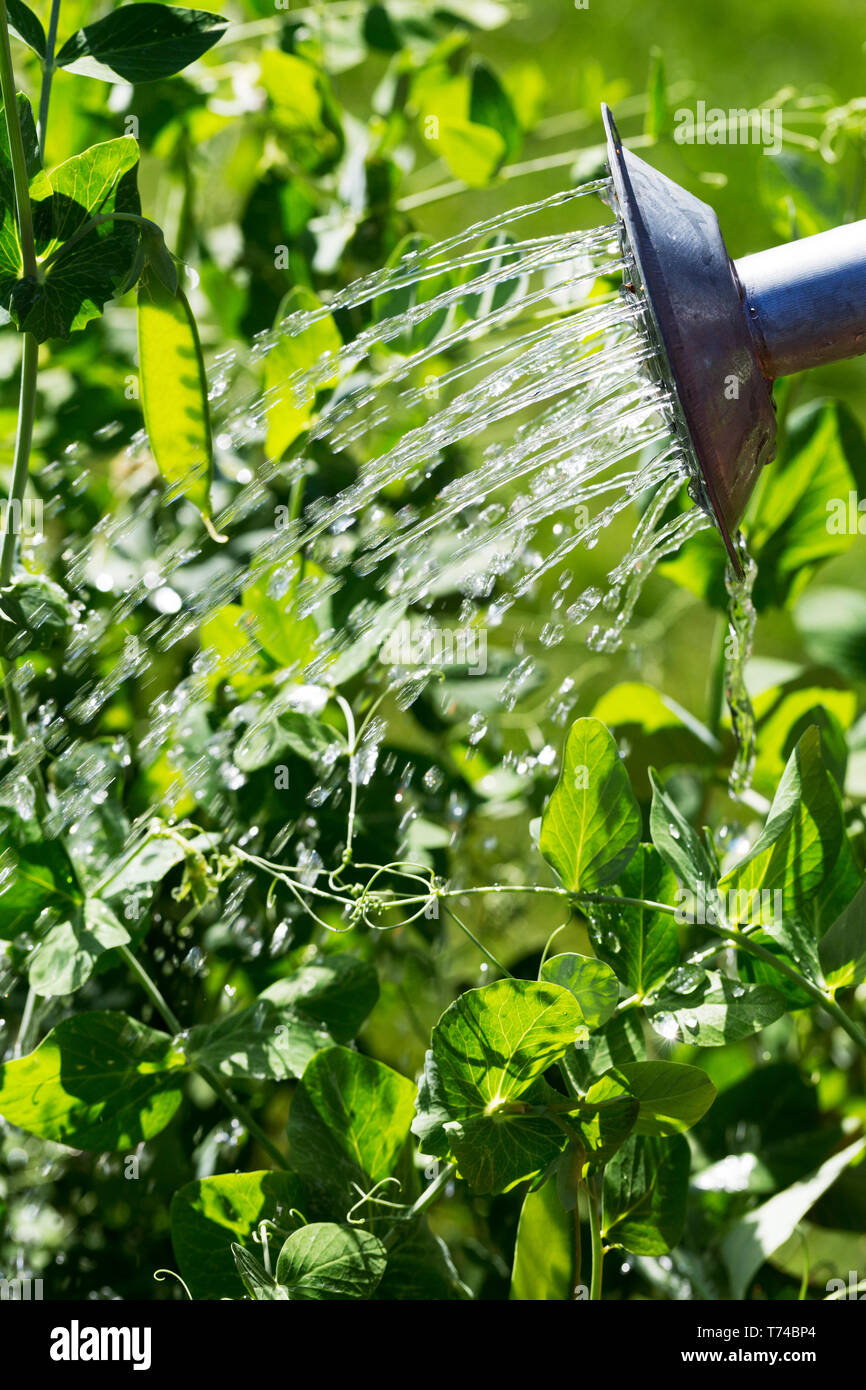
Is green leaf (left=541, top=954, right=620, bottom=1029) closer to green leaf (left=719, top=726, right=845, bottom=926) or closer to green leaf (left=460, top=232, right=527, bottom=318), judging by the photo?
green leaf (left=719, top=726, right=845, bottom=926)

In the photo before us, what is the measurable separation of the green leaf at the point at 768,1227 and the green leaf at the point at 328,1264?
0.23m

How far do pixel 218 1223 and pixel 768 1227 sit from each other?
0.97 ft

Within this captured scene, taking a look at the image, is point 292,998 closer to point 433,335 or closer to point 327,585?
point 327,585

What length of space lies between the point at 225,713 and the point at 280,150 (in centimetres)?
52

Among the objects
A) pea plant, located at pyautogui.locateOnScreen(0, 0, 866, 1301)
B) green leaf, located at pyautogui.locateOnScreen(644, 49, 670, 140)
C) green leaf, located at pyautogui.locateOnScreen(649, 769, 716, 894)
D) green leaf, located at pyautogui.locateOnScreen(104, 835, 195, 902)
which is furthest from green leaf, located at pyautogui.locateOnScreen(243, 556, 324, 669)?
green leaf, located at pyautogui.locateOnScreen(644, 49, 670, 140)

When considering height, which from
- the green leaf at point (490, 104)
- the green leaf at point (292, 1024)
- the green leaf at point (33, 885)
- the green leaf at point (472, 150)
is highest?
the green leaf at point (490, 104)

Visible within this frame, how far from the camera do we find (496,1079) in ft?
1.62

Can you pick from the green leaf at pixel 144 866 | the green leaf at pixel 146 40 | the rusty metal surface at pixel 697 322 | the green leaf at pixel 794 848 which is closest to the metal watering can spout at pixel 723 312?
the rusty metal surface at pixel 697 322

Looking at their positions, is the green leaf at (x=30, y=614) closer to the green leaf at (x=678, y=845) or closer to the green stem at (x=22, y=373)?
the green stem at (x=22, y=373)

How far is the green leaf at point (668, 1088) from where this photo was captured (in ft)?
1.62

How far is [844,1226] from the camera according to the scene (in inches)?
29.4

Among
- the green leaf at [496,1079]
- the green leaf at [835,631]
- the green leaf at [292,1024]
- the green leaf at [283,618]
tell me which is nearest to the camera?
the green leaf at [496,1079]

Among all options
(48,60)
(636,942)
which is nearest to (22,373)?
(48,60)

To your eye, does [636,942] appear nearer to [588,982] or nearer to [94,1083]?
[588,982]
